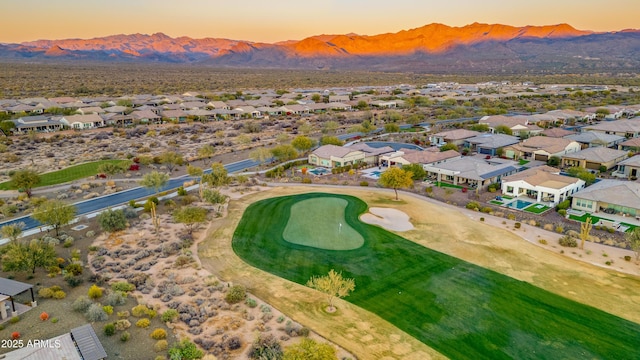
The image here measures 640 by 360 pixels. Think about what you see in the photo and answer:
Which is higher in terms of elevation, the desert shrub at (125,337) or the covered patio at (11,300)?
the covered patio at (11,300)

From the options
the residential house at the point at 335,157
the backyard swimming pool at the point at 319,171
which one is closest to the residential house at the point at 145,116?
the residential house at the point at 335,157

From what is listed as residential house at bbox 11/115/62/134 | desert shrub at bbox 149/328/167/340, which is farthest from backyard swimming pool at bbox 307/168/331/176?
residential house at bbox 11/115/62/134

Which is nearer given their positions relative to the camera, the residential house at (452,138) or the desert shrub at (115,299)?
the desert shrub at (115,299)

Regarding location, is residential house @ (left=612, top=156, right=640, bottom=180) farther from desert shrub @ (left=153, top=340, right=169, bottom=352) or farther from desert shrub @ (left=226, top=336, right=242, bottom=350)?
desert shrub @ (left=153, top=340, right=169, bottom=352)

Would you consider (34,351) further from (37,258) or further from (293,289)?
(293,289)

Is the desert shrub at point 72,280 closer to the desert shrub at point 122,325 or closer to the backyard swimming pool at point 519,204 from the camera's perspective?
the desert shrub at point 122,325

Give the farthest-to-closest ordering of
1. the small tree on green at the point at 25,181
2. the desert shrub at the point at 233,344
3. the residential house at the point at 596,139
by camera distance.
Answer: the residential house at the point at 596,139
the small tree on green at the point at 25,181
the desert shrub at the point at 233,344
